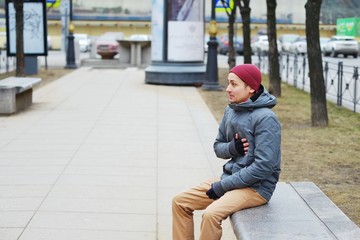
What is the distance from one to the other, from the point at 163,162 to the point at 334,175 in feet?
7.28

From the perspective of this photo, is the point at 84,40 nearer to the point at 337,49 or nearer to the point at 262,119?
the point at 337,49

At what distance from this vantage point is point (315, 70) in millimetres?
13750

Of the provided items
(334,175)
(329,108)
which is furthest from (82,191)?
(329,108)

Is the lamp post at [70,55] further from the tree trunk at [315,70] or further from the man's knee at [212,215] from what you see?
the man's knee at [212,215]

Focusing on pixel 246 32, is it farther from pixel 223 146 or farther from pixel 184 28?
pixel 223 146

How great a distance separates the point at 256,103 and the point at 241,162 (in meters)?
0.43

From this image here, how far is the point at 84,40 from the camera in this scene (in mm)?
60312

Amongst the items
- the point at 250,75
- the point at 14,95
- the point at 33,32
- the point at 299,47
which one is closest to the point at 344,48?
the point at 299,47

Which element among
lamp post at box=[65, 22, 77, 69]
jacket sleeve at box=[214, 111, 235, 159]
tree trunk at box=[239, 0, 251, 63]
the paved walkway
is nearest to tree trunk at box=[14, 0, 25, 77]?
the paved walkway

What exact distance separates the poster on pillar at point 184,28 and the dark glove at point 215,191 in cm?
1846

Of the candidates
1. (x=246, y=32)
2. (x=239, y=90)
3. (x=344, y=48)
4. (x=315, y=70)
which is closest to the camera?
(x=239, y=90)

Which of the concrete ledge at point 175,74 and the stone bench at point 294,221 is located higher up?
the concrete ledge at point 175,74

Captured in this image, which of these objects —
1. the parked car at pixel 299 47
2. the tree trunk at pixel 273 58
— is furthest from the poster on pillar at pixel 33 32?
the parked car at pixel 299 47

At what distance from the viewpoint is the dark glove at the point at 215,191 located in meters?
5.57
